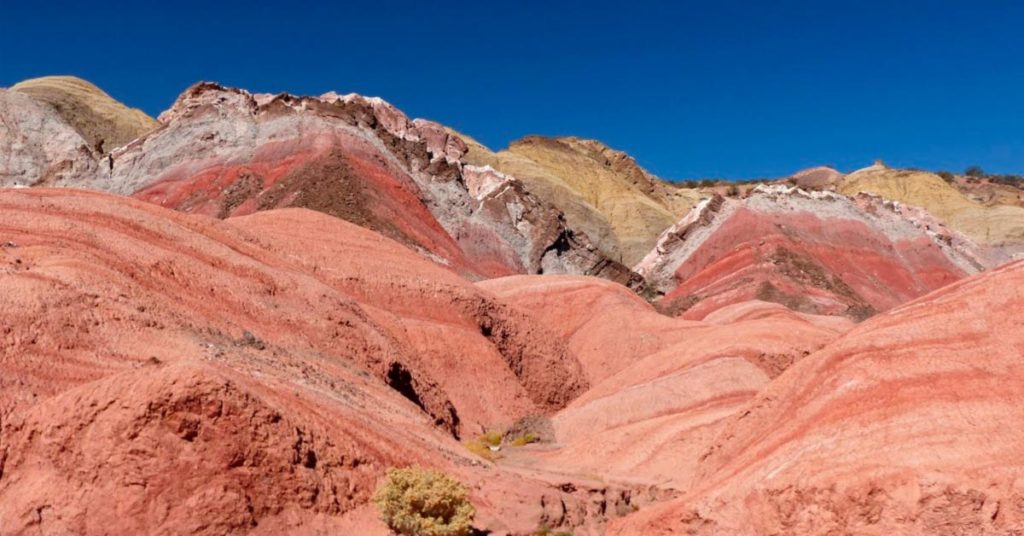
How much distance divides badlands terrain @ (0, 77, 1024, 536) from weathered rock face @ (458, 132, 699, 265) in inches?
1383

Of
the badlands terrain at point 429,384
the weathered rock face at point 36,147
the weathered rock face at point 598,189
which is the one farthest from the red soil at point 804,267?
the weathered rock face at point 36,147

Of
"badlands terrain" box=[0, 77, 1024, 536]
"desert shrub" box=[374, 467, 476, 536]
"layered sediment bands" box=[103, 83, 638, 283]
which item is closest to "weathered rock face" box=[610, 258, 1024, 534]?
"badlands terrain" box=[0, 77, 1024, 536]

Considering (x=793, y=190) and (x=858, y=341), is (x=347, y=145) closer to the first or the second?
(x=793, y=190)

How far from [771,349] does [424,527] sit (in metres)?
A: 17.9

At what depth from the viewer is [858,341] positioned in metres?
13.9

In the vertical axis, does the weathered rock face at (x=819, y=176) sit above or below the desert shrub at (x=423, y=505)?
above

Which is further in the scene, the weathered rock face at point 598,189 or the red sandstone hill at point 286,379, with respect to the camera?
the weathered rock face at point 598,189

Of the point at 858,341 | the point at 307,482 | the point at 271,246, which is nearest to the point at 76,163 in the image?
the point at 271,246

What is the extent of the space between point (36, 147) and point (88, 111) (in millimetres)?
23920

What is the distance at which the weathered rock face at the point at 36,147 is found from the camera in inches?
2625

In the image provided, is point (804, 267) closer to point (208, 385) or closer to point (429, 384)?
point (429, 384)

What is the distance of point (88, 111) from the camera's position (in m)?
98.2

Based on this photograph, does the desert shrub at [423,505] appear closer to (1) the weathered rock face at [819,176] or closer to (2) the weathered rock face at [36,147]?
(2) the weathered rock face at [36,147]

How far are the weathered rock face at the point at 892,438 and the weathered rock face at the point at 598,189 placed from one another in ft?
268
